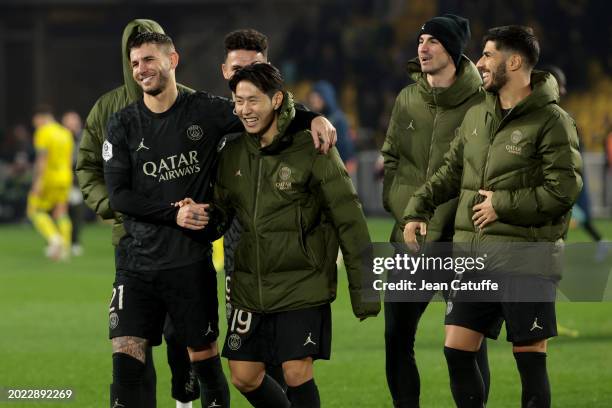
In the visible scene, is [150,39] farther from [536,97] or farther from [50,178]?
[50,178]

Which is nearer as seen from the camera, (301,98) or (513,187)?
(513,187)

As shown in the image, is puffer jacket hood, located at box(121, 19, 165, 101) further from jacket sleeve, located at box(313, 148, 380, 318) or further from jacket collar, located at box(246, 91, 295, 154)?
jacket sleeve, located at box(313, 148, 380, 318)

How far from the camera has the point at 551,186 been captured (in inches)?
257

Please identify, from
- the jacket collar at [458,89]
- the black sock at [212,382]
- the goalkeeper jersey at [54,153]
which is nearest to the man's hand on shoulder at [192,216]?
the black sock at [212,382]

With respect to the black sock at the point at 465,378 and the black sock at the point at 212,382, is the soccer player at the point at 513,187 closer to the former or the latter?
the black sock at the point at 465,378

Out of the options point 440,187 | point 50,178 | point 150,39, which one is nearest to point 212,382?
point 440,187

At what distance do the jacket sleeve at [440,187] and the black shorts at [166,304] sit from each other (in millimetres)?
1084

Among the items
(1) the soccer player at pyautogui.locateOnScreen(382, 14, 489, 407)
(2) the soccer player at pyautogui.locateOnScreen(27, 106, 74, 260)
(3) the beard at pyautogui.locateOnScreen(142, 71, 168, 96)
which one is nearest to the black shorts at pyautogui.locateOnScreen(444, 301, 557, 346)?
(1) the soccer player at pyautogui.locateOnScreen(382, 14, 489, 407)

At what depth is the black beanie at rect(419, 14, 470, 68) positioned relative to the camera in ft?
23.8

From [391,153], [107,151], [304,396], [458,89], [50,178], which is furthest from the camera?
[50,178]

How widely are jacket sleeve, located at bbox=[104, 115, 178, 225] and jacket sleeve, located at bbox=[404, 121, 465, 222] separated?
1.24 m

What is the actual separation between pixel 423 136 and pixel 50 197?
13.5 m

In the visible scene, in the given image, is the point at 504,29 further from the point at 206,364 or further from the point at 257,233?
the point at 206,364

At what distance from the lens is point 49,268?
60.3 ft
